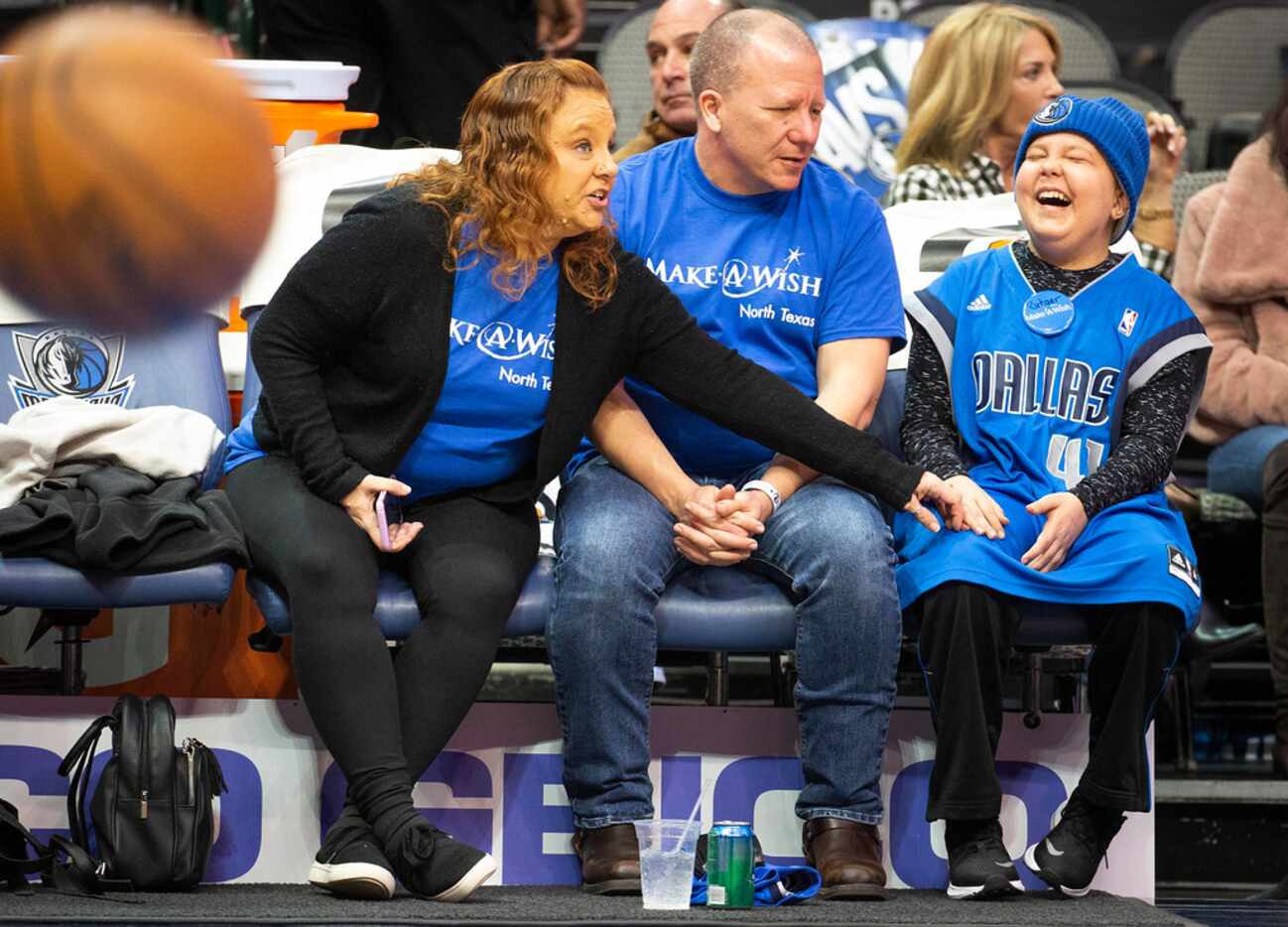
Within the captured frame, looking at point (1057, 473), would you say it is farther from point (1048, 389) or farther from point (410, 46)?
point (410, 46)

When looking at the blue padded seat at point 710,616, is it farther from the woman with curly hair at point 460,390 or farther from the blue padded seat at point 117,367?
the blue padded seat at point 117,367

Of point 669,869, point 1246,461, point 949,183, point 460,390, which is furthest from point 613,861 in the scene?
point 949,183

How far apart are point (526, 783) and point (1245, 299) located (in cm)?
207

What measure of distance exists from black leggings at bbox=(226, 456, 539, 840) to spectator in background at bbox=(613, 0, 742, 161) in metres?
1.72

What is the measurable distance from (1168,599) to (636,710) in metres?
0.82

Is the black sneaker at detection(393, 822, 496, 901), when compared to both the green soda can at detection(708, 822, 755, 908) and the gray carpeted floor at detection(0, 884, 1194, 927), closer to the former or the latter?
the gray carpeted floor at detection(0, 884, 1194, 927)

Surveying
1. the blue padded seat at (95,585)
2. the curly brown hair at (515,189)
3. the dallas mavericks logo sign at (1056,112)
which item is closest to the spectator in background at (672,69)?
the dallas mavericks logo sign at (1056,112)

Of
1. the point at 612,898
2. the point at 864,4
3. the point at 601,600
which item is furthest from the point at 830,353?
the point at 864,4

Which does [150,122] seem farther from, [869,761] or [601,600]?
[869,761]

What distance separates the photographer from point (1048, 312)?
9.83 feet

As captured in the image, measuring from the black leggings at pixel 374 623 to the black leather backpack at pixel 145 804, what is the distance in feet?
0.83

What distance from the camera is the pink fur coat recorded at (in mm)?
3875

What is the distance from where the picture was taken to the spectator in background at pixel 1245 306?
3.85 metres

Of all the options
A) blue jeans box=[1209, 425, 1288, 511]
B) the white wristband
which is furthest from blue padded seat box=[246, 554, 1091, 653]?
blue jeans box=[1209, 425, 1288, 511]
